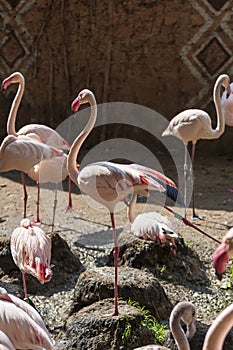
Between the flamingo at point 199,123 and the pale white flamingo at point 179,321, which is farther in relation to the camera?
the flamingo at point 199,123

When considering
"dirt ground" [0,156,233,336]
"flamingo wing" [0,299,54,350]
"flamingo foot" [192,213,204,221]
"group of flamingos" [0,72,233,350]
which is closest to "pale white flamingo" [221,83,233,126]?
"group of flamingos" [0,72,233,350]

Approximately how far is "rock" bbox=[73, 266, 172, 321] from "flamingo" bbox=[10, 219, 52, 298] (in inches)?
8.7

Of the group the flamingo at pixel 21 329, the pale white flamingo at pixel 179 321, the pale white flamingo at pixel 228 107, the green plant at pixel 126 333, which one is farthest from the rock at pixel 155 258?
the pale white flamingo at pixel 228 107

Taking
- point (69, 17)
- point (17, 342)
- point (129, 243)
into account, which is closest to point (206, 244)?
point (129, 243)

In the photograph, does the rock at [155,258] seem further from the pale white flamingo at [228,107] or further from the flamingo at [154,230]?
the pale white flamingo at [228,107]

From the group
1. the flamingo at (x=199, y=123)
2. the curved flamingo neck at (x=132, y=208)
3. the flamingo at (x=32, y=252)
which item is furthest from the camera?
the flamingo at (x=199, y=123)

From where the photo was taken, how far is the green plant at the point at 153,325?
377 centimetres

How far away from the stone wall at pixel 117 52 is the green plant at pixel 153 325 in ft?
12.3

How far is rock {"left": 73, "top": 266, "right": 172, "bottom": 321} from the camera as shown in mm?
3945

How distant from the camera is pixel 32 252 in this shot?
3998 millimetres

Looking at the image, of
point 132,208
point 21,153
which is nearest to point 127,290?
point 132,208

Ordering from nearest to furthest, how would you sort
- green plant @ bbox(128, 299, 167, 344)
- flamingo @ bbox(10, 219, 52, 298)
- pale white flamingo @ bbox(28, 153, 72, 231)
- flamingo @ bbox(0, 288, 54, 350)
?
flamingo @ bbox(0, 288, 54, 350)
green plant @ bbox(128, 299, 167, 344)
flamingo @ bbox(10, 219, 52, 298)
pale white flamingo @ bbox(28, 153, 72, 231)

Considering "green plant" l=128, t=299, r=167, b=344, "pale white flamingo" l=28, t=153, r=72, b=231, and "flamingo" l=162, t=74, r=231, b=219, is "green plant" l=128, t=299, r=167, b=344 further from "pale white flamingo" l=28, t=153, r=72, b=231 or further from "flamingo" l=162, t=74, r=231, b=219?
"flamingo" l=162, t=74, r=231, b=219

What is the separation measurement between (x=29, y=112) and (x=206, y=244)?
309 cm
